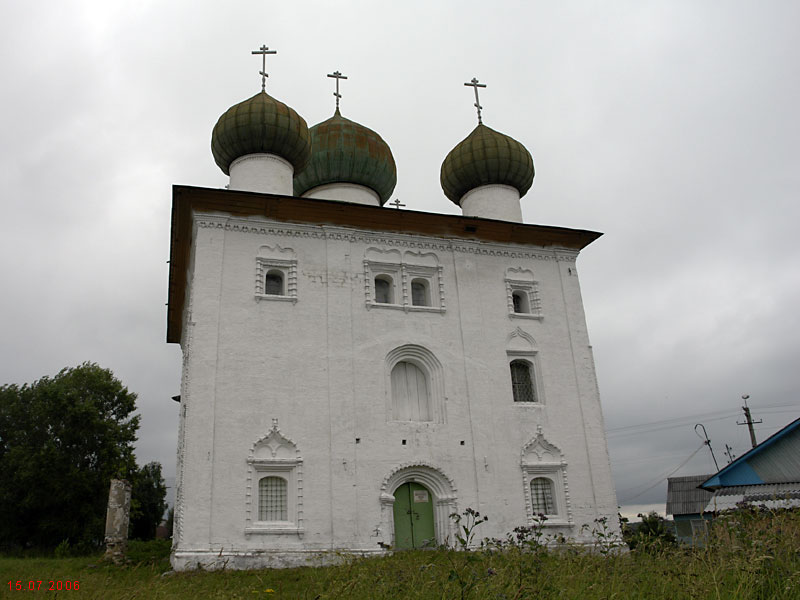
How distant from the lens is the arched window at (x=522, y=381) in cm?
1347

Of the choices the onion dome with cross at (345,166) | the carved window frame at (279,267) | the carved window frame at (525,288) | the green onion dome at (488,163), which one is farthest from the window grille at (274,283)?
the green onion dome at (488,163)

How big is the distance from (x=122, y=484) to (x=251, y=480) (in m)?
2.55

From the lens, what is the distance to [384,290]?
1372 cm

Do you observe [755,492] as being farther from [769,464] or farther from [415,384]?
[415,384]

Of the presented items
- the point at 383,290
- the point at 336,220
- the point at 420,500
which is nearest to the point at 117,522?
the point at 420,500

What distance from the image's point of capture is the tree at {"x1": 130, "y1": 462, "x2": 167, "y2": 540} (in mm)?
26219

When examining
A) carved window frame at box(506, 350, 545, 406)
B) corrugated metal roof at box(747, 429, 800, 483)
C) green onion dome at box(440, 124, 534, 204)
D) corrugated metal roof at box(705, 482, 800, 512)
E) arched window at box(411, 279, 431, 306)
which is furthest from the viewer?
green onion dome at box(440, 124, 534, 204)

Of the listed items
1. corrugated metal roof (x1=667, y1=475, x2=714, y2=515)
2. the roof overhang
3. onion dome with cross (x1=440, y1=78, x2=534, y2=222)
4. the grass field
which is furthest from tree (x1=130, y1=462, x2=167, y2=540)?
the grass field

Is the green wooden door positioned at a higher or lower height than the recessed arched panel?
lower

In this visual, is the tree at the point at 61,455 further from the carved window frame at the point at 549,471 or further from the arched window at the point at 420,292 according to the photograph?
the carved window frame at the point at 549,471

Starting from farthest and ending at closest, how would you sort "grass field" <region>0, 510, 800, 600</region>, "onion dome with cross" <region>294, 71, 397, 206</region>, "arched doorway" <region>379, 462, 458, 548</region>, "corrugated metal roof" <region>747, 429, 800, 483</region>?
"onion dome with cross" <region>294, 71, 397, 206</region> → "arched doorway" <region>379, 462, 458, 548</region> → "corrugated metal roof" <region>747, 429, 800, 483</region> → "grass field" <region>0, 510, 800, 600</region>

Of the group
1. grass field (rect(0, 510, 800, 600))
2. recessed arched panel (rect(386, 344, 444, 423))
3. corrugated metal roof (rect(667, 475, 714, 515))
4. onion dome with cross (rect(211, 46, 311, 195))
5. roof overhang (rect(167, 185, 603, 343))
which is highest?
onion dome with cross (rect(211, 46, 311, 195))

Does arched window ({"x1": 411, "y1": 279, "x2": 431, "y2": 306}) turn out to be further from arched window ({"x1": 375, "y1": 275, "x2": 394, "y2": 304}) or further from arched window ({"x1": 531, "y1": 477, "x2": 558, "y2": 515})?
arched window ({"x1": 531, "y1": 477, "x2": 558, "y2": 515})

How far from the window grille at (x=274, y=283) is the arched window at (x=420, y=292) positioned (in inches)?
109
